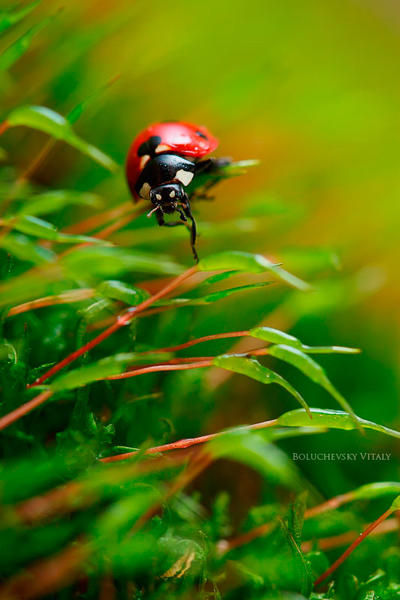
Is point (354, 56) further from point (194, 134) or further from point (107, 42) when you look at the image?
point (194, 134)

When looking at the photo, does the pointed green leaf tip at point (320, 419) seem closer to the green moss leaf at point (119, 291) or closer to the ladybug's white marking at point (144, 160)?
the green moss leaf at point (119, 291)

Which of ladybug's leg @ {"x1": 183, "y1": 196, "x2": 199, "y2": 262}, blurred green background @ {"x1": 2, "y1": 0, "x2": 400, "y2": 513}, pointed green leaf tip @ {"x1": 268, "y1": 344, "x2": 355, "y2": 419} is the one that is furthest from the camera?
blurred green background @ {"x1": 2, "y1": 0, "x2": 400, "y2": 513}

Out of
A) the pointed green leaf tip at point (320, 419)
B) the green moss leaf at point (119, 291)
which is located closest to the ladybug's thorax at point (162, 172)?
the green moss leaf at point (119, 291)

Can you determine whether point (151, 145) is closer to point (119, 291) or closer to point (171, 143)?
point (171, 143)

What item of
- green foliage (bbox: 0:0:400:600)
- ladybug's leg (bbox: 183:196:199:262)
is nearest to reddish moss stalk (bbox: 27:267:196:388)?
green foliage (bbox: 0:0:400:600)

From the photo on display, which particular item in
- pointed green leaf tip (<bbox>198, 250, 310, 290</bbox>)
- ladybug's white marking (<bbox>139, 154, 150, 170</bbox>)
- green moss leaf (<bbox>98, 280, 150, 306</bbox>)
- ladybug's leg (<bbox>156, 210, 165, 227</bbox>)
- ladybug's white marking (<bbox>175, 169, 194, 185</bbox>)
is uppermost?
ladybug's white marking (<bbox>139, 154, 150, 170</bbox>)

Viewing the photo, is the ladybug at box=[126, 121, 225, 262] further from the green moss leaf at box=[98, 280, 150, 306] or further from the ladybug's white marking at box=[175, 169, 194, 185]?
the green moss leaf at box=[98, 280, 150, 306]

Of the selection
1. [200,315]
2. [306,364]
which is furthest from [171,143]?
[306,364]
